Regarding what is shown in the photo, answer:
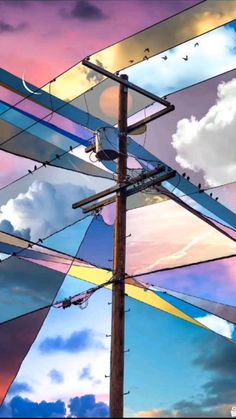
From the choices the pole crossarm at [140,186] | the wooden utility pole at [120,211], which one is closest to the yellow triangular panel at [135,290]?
the wooden utility pole at [120,211]

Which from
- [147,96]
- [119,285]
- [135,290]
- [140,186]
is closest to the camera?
[119,285]

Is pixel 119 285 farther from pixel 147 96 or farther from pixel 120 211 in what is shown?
pixel 147 96

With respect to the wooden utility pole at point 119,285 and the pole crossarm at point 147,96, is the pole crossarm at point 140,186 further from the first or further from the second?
the pole crossarm at point 147,96

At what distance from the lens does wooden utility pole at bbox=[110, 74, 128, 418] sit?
25.3 feet

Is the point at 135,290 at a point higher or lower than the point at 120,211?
higher

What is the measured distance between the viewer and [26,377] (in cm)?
1354

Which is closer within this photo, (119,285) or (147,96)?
(119,285)

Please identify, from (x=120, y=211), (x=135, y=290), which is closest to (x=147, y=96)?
(x=120, y=211)

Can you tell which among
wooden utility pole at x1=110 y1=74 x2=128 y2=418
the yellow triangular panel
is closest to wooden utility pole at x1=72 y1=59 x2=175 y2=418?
wooden utility pole at x1=110 y1=74 x2=128 y2=418

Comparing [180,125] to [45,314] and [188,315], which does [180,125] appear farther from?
[45,314]

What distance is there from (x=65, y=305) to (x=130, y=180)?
2.18 m

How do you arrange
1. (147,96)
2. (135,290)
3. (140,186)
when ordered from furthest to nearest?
(135,290) → (147,96) → (140,186)

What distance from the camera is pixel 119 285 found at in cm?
842

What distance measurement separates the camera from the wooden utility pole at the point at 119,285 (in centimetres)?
772
